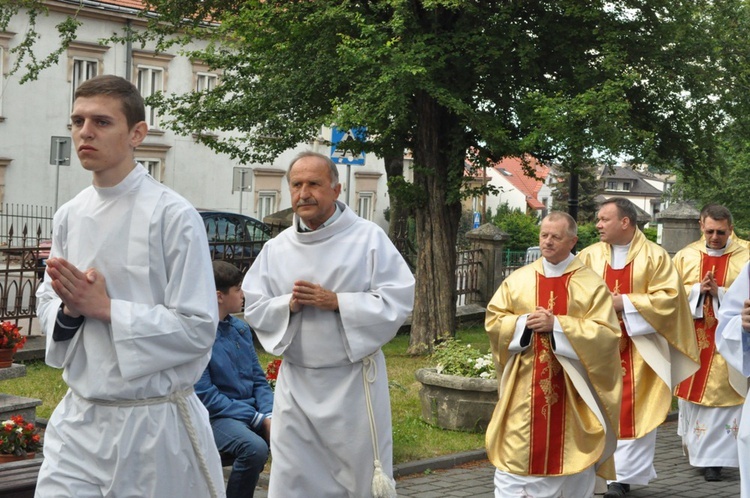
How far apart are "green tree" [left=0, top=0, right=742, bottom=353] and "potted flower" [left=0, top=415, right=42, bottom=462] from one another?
22.2 ft

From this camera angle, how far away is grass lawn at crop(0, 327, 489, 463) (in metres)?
9.59

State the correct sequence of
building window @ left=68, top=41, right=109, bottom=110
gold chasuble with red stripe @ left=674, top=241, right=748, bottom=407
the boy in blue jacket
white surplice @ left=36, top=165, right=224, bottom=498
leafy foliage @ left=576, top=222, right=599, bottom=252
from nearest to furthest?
white surplice @ left=36, top=165, right=224, bottom=498
the boy in blue jacket
gold chasuble with red stripe @ left=674, top=241, right=748, bottom=407
building window @ left=68, top=41, right=109, bottom=110
leafy foliage @ left=576, top=222, right=599, bottom=252

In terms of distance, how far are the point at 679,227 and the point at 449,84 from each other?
670 cm

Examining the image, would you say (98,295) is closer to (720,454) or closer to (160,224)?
(160,224)

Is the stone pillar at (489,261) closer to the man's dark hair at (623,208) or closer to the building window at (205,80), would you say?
the man's dark hair at (623,208)

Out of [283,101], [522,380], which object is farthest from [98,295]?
[283,101]

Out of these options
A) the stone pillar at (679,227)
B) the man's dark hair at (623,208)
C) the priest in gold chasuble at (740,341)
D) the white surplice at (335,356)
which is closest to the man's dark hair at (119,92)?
the white surplice at (335,356)

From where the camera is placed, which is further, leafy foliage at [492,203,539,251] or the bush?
leafy foliage at [492,203,539,251]

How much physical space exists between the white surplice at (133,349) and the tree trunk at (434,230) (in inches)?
446

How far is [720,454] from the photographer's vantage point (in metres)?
9.78

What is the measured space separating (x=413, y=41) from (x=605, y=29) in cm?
231

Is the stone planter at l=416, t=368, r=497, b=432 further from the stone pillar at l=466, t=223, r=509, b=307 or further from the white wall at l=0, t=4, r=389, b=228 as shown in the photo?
the white wall at l=0, t=4, r=389, b=228

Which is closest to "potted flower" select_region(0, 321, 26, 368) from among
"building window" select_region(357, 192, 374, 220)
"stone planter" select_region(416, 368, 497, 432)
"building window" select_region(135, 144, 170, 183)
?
"stone planter" select_region(416, 368, 497, 432)

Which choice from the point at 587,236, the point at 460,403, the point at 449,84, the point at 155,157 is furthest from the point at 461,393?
the point at 587,236
